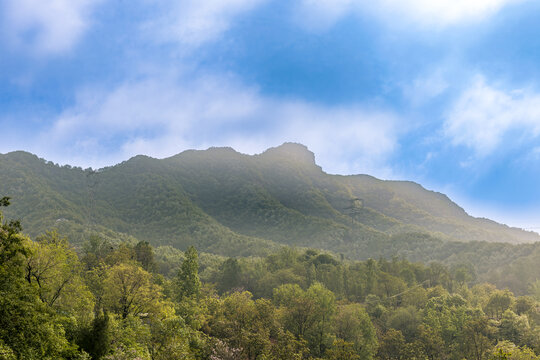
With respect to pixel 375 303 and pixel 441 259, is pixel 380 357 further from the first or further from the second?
pixel 441 259

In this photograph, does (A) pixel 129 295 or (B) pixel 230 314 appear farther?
(B) pixel 230 314

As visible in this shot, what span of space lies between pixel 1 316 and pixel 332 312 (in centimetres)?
5622

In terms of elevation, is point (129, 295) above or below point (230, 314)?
above

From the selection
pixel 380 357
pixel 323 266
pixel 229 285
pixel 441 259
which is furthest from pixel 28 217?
pixel 441 259

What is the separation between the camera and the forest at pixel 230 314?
26219 mm

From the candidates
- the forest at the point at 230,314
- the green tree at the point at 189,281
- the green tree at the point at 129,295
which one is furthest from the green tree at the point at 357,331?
the green tree at the point at 129,295

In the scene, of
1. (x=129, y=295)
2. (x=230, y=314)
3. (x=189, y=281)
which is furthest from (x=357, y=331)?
(x=129, y=295)

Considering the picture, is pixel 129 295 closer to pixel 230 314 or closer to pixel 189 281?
pixel 230 314

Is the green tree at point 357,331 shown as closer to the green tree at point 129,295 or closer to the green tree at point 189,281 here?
the green tree at point 189,281

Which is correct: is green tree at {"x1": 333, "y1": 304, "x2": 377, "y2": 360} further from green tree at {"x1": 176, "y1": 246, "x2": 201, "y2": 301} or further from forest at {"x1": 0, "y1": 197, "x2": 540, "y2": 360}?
green tree at {"x1": 176, "y1": 246, "x2": 201, "y2": 301}

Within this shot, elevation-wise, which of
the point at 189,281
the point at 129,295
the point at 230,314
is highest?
the point at 129,295

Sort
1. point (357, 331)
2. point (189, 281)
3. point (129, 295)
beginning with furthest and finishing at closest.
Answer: point (189, 281)
point (357, 331)
point (129, 295)

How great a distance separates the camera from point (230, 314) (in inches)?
2168

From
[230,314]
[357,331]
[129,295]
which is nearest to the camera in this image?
[129,295]
